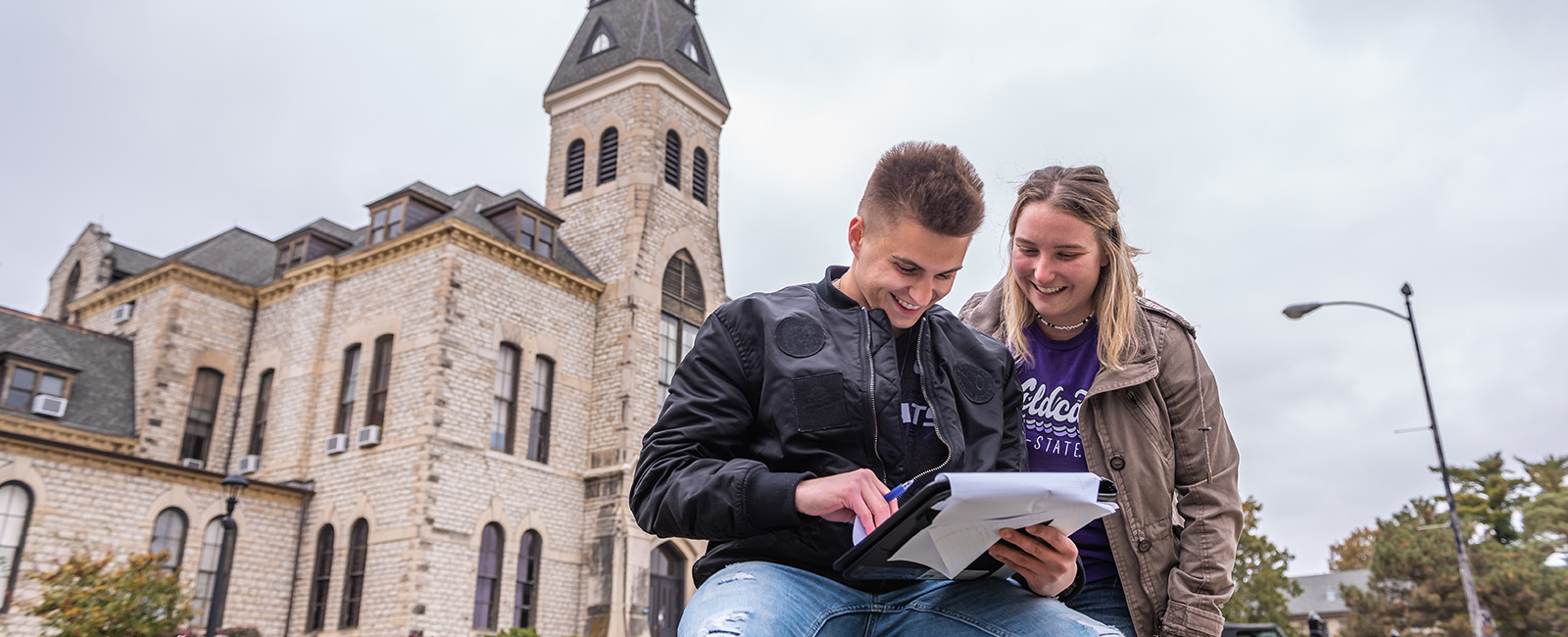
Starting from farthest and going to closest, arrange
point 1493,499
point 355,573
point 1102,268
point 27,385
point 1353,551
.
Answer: point 1353,551 → point 1493,499 → point 27,385 → point 355,573 → point 1102,268

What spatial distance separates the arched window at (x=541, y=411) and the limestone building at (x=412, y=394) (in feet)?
0.23

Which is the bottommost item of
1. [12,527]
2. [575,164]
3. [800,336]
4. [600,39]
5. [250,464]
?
[800,336]

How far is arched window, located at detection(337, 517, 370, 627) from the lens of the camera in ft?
66.6

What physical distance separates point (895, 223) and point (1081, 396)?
1308 mm

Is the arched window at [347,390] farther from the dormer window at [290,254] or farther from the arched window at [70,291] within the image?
the arched window at [70,291]

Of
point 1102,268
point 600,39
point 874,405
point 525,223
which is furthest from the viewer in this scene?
point 600,39

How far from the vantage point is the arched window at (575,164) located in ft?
88.7

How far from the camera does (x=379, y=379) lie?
22219 millimetres

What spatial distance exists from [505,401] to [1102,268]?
20.6 meters

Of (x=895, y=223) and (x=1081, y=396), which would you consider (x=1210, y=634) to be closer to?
(x=1081, y=396)

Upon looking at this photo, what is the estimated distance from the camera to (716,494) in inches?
81.1

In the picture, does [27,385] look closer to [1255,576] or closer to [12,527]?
[12,527]

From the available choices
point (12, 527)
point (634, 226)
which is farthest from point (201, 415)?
point (634, 226)

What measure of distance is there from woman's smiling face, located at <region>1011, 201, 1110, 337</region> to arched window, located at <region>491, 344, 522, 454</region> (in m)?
20.0
